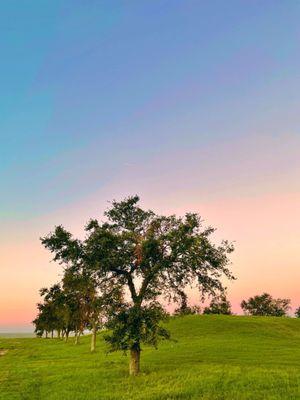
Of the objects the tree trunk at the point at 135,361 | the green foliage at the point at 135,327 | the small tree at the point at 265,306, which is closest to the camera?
the green foliage at the point at 135,327

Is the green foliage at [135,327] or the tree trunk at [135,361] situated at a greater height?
the green foliage at [135,327]

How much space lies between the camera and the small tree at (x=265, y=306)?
183 meters

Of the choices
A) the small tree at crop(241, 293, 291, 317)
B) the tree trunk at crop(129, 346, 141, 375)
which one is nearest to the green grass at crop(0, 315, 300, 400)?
the tree trunk at crop(129, 346, 141, 375)

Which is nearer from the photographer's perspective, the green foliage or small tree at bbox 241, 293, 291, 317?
the green foliage

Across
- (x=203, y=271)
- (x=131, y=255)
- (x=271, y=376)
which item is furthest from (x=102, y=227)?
(x=271, y=376)

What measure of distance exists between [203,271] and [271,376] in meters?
11.0

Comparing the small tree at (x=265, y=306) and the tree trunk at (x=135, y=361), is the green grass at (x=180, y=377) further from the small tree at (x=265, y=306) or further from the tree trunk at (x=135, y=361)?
the small tree at (x=265, y=306)

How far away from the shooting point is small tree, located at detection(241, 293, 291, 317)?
183m

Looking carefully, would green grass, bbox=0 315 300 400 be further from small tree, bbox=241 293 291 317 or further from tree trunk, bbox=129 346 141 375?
small tree, bbox=241 293 291 317

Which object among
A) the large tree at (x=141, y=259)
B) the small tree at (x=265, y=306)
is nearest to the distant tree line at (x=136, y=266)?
the large tree at (x=141, y=259)

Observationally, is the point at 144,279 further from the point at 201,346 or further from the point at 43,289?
the point at 43,289

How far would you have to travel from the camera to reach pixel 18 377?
43.4 m

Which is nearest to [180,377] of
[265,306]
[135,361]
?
[135,361]

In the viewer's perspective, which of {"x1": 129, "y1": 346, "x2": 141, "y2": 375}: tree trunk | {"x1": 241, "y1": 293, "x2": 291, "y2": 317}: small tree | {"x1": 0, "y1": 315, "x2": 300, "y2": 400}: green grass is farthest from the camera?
{"x1": 241, "y1": 293, "x2": 291, "y2": 317}: small tree
